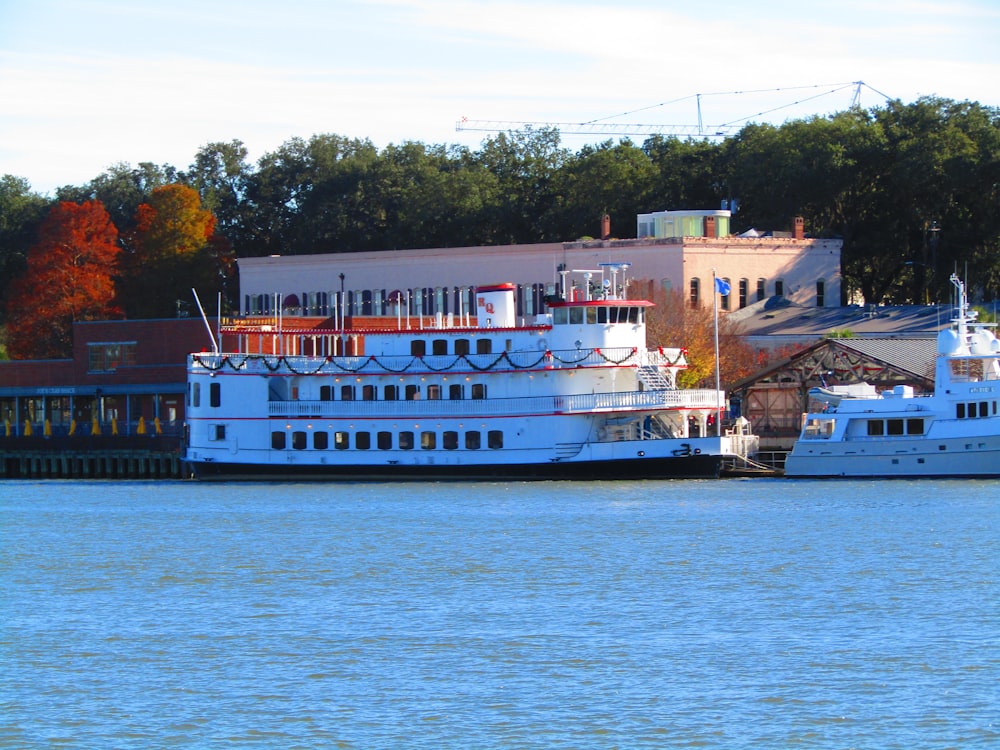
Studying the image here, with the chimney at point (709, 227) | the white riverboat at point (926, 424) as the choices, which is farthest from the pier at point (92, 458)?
the chimney at point (709, 227)

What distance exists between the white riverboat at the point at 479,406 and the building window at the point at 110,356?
15324mm

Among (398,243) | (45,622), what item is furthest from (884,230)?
(45,622)

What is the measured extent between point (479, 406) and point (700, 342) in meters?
18.2

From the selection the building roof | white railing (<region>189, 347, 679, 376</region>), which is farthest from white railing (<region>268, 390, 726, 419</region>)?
the building roof


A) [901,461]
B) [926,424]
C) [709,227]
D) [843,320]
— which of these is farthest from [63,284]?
[926,424]

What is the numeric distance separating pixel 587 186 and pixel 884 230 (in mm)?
17545

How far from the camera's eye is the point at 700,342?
8006 centimetres

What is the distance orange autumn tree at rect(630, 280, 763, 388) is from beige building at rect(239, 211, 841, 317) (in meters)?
4.95

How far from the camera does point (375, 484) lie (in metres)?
66.6

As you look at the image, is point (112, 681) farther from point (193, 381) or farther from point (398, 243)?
point (398, 243)

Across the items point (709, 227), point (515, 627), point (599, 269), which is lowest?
point (515, 627)

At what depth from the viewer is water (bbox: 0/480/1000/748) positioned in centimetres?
2566

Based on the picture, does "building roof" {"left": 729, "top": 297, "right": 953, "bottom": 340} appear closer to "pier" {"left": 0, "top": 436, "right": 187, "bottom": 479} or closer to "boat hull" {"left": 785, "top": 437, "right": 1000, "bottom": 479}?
"boat hull" {"left": 785, "top": 437, "right": 1000, "bottom": 479}

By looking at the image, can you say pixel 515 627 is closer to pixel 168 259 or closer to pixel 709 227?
pixel 709 227
